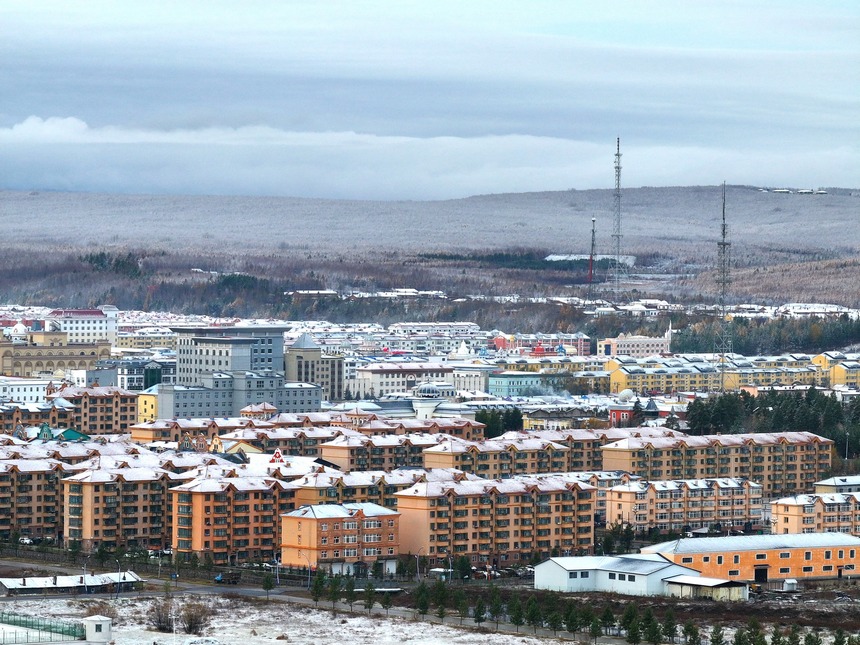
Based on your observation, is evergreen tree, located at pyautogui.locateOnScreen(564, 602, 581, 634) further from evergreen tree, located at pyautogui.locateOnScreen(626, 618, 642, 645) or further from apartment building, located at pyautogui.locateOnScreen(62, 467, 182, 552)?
apartment building, located at pyautogui.locateOnScreen(62, 467, 182, 552)

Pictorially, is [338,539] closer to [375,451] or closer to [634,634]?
[634,634]

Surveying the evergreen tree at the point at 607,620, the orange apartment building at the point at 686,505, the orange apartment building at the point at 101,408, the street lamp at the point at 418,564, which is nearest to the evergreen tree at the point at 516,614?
the evergreen tree at the point at 607,620

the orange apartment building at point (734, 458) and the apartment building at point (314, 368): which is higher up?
the apartment building at point (314, 368)

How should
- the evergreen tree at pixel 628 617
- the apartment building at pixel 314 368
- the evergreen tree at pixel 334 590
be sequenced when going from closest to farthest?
the evergreen tree at pixel 628 617 → the evergreen tree at pixel 334 590 → the apartment building at pixel 314 368

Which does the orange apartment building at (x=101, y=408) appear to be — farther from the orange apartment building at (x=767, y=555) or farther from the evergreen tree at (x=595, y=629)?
the evergreen tree at (x=595, y=629)

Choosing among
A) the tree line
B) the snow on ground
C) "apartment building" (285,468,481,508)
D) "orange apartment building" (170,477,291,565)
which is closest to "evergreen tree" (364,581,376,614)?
the snow on ground

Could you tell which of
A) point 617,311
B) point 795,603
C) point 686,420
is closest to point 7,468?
point 795,603

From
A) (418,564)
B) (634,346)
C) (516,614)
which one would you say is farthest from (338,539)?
(634,346)
